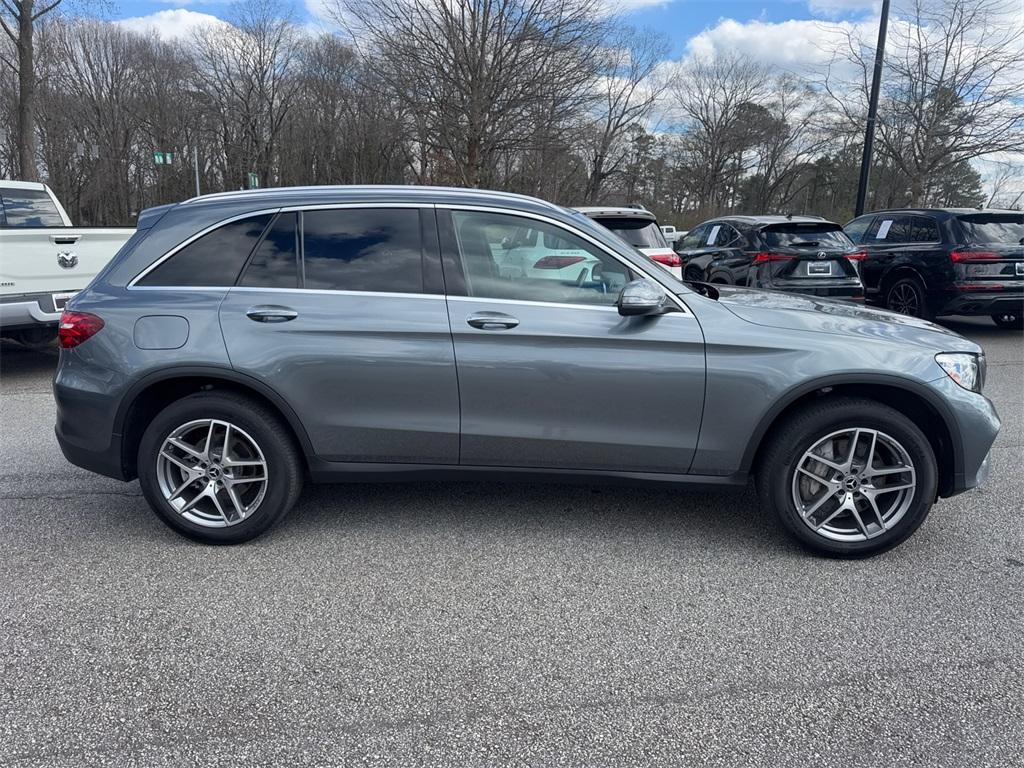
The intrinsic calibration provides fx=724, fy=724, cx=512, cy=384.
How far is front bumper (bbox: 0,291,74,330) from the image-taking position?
690 cm

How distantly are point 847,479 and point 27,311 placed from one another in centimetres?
727

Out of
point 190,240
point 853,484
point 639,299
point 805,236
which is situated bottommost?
point 853,484

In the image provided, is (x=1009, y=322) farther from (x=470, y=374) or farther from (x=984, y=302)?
(x=470, y=374)

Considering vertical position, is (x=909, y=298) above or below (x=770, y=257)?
below

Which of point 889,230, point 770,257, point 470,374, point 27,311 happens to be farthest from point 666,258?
point 27,311

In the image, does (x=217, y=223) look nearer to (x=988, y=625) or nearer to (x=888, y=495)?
(x=888, y=495)

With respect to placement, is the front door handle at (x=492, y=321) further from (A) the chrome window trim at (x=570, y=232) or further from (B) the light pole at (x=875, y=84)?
(B) the light pole at (x=875, y=84)

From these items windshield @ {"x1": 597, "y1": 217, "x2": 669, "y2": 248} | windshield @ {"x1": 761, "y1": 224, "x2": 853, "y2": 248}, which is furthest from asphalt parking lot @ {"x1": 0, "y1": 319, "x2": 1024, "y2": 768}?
windshield @ {"x1": 761, "y1": 224, "x2": 853, "y2": 248}

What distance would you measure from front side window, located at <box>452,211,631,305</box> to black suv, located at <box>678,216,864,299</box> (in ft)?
20.9

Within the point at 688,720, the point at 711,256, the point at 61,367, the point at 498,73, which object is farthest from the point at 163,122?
the point at 688,720

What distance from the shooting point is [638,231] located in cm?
920

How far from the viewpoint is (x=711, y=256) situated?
34.7 ft

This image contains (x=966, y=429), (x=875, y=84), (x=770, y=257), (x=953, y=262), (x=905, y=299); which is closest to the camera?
(x=966, y=429)

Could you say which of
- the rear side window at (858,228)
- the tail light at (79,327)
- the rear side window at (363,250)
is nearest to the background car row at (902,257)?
the rear side window at (858,228)
